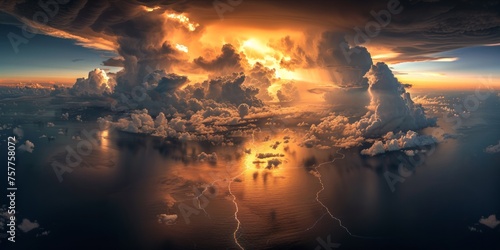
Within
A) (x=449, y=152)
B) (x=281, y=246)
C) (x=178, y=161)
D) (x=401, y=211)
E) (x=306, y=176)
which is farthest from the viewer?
(x=449, y=152)

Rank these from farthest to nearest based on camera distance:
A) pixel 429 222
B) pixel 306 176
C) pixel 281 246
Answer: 1. pixel 306 176
2. pixel 429 222
3. pixel 281 246

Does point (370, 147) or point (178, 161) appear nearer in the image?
point (178, 161)

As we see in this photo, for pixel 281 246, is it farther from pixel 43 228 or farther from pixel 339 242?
pixel 43 228

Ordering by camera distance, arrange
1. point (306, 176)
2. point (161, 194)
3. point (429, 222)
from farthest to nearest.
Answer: point (306, 176)
point (161, 194)
point (429, 222)

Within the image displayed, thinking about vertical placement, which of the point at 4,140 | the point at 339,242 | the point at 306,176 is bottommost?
the point at 339,242

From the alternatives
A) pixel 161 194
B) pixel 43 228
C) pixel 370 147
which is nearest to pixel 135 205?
pixel 161 194

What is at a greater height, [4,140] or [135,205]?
[4,140]

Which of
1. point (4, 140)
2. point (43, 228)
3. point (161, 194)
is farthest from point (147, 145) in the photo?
point (43, 228)

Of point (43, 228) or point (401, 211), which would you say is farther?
point (401, 211)

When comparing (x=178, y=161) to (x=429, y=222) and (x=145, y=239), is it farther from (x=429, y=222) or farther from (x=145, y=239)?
(x=429, y=222)
